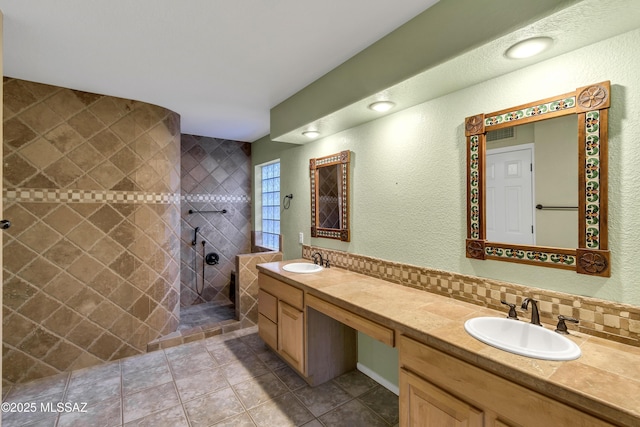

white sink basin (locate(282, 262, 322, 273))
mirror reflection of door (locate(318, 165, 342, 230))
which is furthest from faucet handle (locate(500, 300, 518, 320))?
white sink basin (locate(282, 262, 322, 273))

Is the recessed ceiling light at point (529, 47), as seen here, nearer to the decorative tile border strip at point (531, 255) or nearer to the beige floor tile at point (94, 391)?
the decorative tile border strip at point (531, 255)

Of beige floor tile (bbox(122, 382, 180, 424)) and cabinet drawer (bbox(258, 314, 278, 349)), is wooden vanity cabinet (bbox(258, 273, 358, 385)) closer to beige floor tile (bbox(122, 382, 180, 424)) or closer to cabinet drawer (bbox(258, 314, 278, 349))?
cabinet drawer (bbox(258, 314, 278, 349))

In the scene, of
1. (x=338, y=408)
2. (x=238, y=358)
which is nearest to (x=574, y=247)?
(x=338, y=408)

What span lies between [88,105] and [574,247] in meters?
3.65

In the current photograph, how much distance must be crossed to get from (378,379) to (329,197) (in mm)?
1621

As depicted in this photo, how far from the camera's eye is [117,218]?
8.89 ft

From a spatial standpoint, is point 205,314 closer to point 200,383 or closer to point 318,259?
point 200,383

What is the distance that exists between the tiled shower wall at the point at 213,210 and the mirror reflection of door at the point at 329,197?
6.37 ft

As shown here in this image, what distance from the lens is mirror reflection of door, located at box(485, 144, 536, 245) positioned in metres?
1.48

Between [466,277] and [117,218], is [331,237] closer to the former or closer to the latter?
[466,277]

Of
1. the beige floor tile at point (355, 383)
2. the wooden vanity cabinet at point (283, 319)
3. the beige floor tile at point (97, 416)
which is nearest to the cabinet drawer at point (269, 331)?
the wooden vanity cabinet at point (283, 319)

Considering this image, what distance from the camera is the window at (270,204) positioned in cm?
411

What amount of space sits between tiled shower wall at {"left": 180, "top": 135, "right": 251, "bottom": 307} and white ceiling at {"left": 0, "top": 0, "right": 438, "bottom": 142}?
1.49 meters

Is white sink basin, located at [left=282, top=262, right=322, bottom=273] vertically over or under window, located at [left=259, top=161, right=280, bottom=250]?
under
